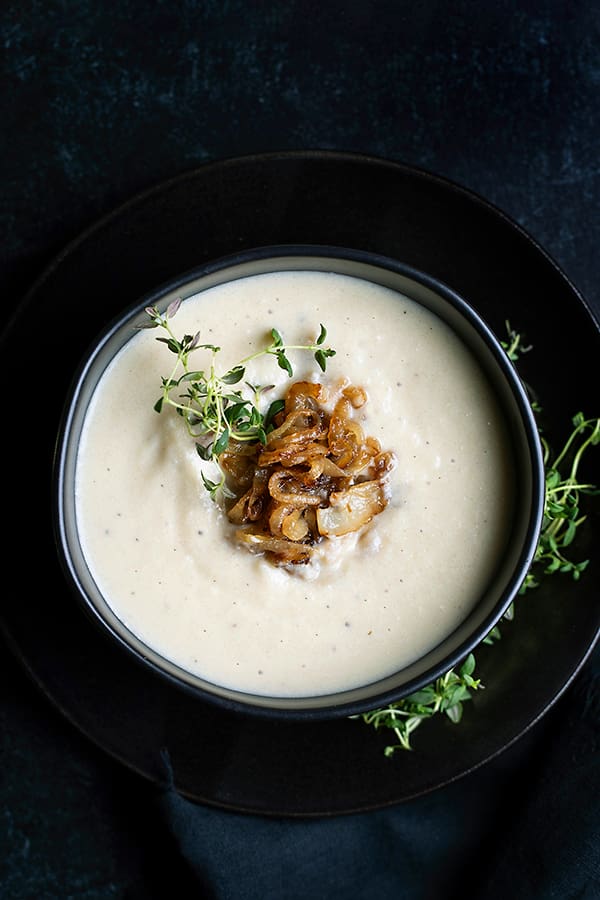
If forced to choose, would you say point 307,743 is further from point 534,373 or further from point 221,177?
point 221,177

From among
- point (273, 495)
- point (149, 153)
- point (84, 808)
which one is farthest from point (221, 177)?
point (84, 808)

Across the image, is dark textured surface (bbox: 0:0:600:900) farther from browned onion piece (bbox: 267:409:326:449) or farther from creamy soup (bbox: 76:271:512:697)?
browned onion piece (bbox: 267:409:326:449)

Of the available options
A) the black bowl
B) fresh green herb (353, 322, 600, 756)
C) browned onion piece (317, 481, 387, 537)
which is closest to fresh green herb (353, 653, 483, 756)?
fresh green herb (353, 322, 600, 756)

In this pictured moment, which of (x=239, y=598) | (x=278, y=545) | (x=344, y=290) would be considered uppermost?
(x=344, y=290)

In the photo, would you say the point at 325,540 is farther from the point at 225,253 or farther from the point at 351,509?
the point at 225,253

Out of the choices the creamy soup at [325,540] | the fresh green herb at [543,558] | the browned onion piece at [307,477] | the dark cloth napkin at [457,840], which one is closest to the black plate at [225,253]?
the fresh green herb at [543,558]
